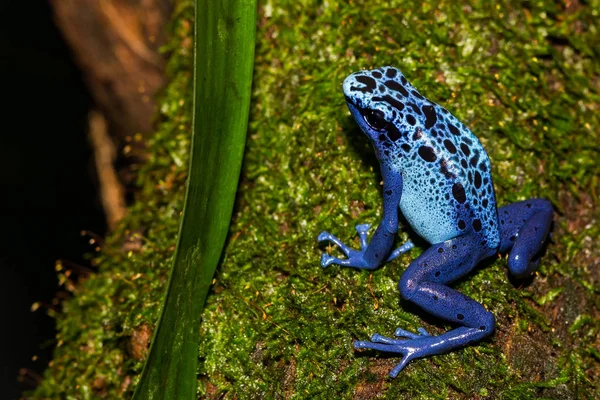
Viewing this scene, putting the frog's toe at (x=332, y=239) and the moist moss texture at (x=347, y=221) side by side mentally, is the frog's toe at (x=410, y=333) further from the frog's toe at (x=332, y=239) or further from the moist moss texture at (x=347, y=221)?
the frog's toe at (x=332, y=239)

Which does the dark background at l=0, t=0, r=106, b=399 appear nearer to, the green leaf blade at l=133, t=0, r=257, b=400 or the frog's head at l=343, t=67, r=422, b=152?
the green leaf blade at l=133, t=0, r=257, b=400

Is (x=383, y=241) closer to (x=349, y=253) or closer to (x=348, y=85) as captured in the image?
(x=349, y=253)

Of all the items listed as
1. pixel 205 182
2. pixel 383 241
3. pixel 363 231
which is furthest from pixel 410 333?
pixel 205 182

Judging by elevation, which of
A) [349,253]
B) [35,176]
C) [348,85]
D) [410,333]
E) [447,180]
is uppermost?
Answer: [348,85]

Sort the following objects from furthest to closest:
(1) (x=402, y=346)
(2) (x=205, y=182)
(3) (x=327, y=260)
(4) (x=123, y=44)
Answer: (4) (x=123, y=44)
(3) (x=327, y=260)
(1) (x=402, y=346)
(2) (x=205, y=182)

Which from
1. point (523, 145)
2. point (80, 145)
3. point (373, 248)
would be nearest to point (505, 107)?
point (523, 145)

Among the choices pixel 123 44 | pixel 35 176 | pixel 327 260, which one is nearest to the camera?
pixel 327 260
